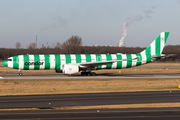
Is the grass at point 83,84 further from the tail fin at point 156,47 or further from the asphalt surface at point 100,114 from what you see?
the asphalt surface at point 100,114

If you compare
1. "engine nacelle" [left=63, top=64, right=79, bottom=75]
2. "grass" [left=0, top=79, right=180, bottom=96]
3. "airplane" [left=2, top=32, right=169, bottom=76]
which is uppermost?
"airplane" [left=2, top=32, right=169, bottom=76]

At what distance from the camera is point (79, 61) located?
45.4m

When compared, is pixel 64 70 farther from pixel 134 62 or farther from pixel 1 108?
pixel 1 108

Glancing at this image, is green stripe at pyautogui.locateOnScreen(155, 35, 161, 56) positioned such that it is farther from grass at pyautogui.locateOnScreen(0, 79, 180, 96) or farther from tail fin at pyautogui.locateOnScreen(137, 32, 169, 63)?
grass at pyautogui.locateOnScreen(0, 79, 180, 96)

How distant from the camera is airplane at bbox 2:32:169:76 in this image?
142ft

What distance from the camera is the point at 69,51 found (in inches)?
4847

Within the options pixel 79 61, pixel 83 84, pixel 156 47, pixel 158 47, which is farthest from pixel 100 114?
pixel 158 47

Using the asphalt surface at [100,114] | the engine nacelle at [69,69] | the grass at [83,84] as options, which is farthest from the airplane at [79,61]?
the asphalt surface at [100,114]

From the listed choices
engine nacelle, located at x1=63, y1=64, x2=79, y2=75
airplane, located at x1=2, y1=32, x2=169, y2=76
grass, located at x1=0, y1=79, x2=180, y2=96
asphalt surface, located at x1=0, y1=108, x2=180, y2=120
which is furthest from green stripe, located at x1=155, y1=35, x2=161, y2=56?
asphalt surface, located at x1=0, y1=108, x2=180, y2=120

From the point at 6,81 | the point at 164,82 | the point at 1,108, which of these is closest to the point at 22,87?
the point at 6,81

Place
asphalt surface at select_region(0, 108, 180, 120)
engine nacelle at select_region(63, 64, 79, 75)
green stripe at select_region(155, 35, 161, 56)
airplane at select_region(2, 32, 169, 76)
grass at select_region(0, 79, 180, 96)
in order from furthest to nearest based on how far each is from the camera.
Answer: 1. green stripe at select_region(155, 35, 161, 56)
2. airplane at select_region(2, 32, 169, 76)
3. engine nacelle at select_region(63, 64, 79, 75)
4. grass at select_region(0, 79, 180, 96)
5. asphalt surface at select_region(0, 108, 180, 120)

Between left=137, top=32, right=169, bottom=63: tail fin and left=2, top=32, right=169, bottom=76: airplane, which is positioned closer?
left=2, top=32, right=169, bottom=76: airplane

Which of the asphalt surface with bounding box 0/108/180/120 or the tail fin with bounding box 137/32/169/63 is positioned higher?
the tail fin with bounding box 137/32/169/63

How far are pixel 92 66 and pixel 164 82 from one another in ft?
46.8
